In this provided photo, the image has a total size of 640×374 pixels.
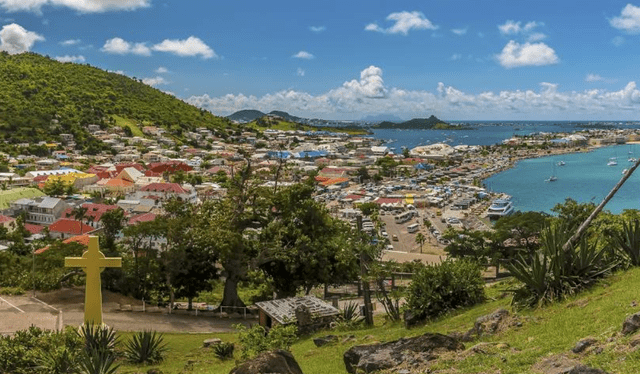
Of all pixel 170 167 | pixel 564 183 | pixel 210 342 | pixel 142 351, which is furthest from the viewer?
pixel 564 183

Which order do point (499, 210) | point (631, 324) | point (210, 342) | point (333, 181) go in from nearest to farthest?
1. point (631, 324)
2. point (210, 342)
3. point (499, 210)
4. point (333, 181)

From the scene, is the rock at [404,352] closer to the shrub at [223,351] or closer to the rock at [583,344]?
the rock at [583,344]

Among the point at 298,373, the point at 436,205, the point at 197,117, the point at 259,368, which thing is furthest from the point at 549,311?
the point at 197,117

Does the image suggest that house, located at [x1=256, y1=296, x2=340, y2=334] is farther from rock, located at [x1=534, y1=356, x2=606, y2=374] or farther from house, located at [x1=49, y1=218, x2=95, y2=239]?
house, located at [x1=49, y1=218, x2=95, y2=239]

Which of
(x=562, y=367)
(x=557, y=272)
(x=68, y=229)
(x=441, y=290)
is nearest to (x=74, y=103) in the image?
(x=68, y=229)

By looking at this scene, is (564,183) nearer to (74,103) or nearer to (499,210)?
A: (499,210)

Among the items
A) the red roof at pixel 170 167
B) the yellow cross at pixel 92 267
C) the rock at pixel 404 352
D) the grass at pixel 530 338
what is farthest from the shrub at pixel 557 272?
the red roof at pixel 170 167

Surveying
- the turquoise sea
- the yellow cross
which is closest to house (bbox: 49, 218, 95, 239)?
the yellow cross
